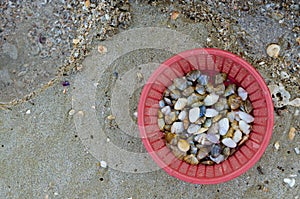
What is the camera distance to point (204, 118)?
2.36 metres

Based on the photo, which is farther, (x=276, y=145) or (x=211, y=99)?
(x=276, y=145)

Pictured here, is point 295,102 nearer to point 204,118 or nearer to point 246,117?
point 246,117

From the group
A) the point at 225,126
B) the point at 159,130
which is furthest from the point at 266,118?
the point at 159,130

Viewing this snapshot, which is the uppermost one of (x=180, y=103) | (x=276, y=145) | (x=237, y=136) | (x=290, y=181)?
(x=180, y=103)

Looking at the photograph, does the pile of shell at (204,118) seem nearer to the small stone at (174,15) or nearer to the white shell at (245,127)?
the white shell at (245,127)

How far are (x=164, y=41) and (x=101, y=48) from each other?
323 mm

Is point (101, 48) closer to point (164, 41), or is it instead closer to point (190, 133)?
point (164, 41)

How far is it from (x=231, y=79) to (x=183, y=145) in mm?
398

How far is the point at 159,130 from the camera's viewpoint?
238 centimetres

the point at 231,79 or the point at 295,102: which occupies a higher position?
the point at 231,79

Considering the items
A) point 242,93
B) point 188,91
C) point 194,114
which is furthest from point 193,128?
point 242,93

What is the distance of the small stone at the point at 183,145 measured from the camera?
2.34m

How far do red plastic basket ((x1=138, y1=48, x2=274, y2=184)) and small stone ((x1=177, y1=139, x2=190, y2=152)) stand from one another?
0.05 m

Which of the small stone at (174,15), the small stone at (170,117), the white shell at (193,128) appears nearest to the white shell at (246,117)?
the white shell at (193,128)
